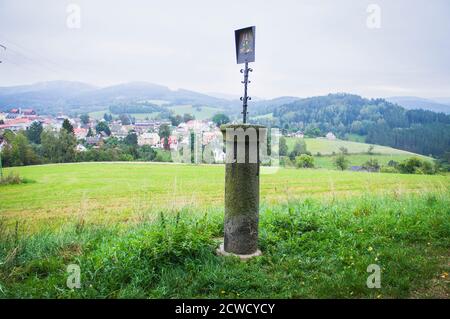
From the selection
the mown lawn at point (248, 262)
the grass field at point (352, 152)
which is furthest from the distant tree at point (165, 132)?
the mown lawn at point (248, 262)

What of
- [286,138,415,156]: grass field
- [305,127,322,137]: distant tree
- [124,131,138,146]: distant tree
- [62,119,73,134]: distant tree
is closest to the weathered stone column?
[124,131,138,146]: distant tree

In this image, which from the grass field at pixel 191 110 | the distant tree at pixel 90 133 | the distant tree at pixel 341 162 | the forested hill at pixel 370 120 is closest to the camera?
the distant tree at pixel 90 133

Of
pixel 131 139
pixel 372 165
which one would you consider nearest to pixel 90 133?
pixel 131 139

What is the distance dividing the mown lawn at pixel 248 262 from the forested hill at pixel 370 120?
59.2 ft

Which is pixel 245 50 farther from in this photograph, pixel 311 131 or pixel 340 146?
pixel 340 146

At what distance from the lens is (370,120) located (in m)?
27.6

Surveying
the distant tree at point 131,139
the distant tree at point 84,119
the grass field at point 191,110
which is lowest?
the distant tree at point 131,139

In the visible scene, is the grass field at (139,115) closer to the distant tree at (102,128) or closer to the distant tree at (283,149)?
the distant tree at (102,128)

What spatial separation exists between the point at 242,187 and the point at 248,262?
95 centimetres

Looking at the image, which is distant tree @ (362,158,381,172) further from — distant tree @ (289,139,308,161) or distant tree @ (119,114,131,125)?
distant tree @ (119,114,131,125)

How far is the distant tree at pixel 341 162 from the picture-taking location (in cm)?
3312

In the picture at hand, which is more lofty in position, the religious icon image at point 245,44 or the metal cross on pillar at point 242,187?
the religious icon image at point 245,44

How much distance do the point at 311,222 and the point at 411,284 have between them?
1902 mm
